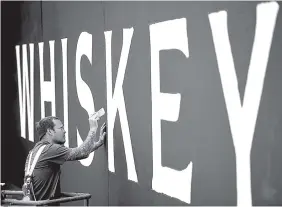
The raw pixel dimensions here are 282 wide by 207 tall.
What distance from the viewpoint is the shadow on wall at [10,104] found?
888cm

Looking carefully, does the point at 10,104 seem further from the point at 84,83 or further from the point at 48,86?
the point at 84,83

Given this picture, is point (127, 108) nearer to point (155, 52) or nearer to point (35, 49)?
point (155, 52)

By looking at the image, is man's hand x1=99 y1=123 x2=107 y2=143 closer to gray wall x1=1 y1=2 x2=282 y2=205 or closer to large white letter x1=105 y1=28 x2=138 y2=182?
large white letter x1=105 y1=28 x2=138 y2=182

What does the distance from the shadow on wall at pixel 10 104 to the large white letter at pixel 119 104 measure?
10.1 feet

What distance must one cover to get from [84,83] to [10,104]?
3420 millimetres

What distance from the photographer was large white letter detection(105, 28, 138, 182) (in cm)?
531

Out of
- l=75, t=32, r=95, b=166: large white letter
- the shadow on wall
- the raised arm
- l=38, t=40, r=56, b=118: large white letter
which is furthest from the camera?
the shadow on wall

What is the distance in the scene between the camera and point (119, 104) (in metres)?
5.46

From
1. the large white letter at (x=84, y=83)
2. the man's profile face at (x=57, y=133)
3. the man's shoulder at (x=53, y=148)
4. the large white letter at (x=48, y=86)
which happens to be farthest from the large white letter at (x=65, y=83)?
the man's shoulder at (x=53, y=148)

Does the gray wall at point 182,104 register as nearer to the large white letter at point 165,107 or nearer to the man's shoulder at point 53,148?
the large white letter at point 165,107

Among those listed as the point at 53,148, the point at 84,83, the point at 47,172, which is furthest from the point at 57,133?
the point at 84,83

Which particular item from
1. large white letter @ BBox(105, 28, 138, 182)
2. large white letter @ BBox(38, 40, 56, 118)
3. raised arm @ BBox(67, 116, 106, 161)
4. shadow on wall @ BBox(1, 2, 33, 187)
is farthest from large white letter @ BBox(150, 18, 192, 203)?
shadow on wall @ BBox(1, 2, 33, 187)

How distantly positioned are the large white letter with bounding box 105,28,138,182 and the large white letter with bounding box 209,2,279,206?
4.22ft

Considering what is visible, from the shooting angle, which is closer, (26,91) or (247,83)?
(247,83)
